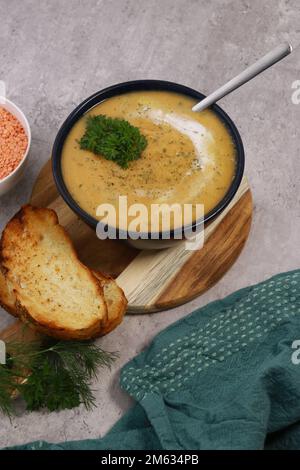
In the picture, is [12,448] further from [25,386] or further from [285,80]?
[285,80]

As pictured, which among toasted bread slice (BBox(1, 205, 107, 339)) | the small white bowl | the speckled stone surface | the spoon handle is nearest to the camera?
toasted bread slice (BBox(1, 205, 107, 339))

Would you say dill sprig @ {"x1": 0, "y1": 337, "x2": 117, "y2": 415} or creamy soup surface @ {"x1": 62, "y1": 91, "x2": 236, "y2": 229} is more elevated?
creamy soup surface @ {"x1": 62, "y1": 91, "x2": 236, "y2": 229}

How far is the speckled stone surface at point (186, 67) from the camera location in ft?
10.4

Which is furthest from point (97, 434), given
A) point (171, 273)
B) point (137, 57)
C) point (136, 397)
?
point (137, 57)

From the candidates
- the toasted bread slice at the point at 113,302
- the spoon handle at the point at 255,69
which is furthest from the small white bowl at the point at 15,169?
the spoon handle at the point at 255,69

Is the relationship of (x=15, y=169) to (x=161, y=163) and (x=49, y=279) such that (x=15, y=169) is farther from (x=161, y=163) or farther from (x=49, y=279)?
(x=161, y=163)

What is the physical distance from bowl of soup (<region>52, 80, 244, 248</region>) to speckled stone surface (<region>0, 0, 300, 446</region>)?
1.51ft

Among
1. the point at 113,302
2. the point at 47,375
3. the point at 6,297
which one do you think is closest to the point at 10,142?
the point at 6,297

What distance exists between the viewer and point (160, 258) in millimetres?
2867

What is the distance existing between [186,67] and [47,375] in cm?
158

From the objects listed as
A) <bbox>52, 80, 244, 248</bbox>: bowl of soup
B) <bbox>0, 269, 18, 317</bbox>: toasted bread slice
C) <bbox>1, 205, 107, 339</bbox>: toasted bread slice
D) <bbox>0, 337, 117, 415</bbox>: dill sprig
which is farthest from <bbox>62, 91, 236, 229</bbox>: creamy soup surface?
<bbox>0, 337, 117, 415</bbox>: dill sprig

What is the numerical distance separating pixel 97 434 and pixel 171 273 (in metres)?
0.62

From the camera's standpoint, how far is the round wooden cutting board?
2836 millimetres

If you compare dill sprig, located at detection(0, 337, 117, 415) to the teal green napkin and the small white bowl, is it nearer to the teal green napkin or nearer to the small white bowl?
the teal green napkin
